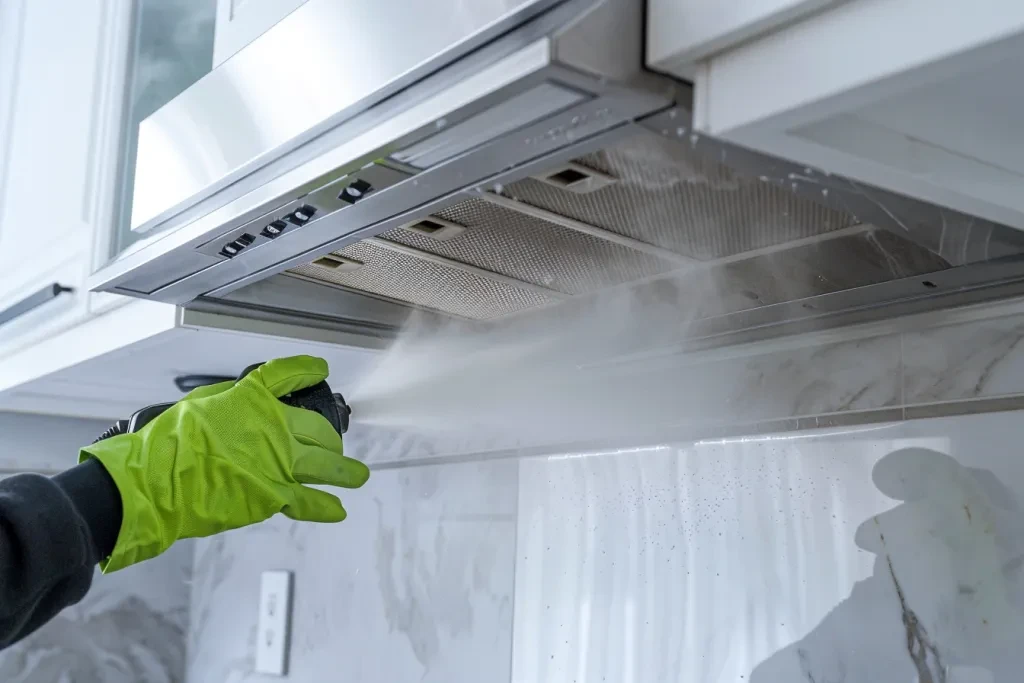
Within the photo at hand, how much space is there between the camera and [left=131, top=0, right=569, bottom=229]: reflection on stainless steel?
1.66 feet

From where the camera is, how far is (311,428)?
34.6 inches

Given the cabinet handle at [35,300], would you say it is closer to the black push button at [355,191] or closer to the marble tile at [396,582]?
the marble tile at [396,582]

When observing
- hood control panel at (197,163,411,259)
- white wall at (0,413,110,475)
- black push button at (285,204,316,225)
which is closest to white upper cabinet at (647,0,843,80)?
hood control panel at (197,163,411,259)

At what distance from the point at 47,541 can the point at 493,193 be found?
0.43 meters

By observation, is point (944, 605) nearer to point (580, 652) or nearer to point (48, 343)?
point (580, 652)

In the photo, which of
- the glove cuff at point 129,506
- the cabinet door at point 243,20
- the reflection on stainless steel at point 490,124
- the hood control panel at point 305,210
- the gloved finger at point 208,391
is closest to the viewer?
the reflection on stainless steel at point 490,124

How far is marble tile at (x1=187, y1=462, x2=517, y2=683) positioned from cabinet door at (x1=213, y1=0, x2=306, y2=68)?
1.70ft

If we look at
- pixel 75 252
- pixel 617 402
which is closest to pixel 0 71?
pixel 75 252

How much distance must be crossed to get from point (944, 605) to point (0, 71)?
4.99ft

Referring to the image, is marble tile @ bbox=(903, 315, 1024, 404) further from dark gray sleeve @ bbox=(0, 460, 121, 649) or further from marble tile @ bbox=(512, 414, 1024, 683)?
dark gray sleeve @ bbox=(0, 460, 121, 649)

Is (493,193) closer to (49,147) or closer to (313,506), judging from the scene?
→ (313,506)

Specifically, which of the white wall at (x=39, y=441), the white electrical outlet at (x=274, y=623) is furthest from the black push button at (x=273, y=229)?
the white wall at (x=39, y=441)

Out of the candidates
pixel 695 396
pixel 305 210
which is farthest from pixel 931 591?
pixel 305 210

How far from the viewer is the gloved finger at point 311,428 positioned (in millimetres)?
870
